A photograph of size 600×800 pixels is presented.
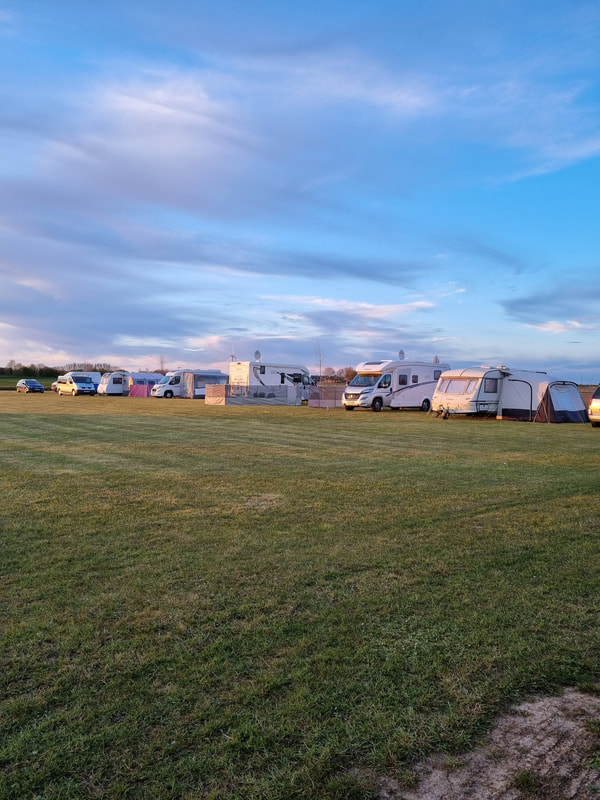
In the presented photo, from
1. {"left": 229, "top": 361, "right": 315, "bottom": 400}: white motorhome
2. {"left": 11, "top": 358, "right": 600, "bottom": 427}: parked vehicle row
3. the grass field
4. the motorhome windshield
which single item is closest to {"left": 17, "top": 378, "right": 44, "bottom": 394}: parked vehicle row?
{"left": 11, "top": 358, "right": 600, "bottom": 427}: parked vehicle row

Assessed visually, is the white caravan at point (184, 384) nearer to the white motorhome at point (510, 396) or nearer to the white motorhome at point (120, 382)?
the white motorhome at point (120, 382)

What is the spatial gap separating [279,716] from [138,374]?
2114 inches

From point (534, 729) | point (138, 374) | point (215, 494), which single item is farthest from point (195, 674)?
point (138, 374)

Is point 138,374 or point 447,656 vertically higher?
point 138,374

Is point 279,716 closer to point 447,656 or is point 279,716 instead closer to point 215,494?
point 447,656

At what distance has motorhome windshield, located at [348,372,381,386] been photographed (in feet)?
102

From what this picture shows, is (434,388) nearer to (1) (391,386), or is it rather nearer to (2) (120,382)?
(1) (391,386)

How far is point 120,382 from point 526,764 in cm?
5374

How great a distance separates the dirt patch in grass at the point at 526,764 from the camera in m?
2.29

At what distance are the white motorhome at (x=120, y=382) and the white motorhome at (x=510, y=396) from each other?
3412 centimetres

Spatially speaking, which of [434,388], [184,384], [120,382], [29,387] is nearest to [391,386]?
[434,388]

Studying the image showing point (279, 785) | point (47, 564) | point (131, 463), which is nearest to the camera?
point (279, 785)

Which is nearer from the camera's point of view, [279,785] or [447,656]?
[279,785]

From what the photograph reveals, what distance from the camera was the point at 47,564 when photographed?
484cm
